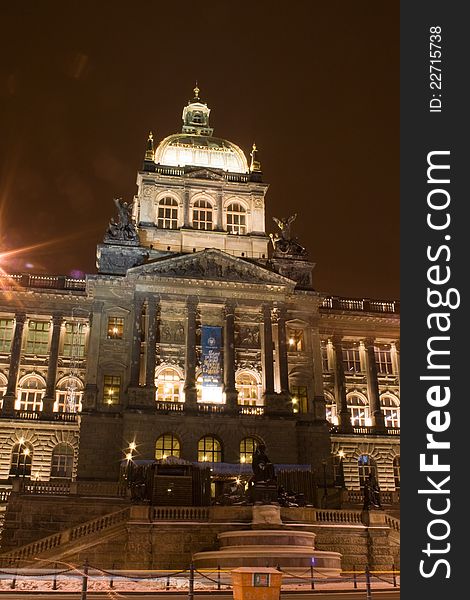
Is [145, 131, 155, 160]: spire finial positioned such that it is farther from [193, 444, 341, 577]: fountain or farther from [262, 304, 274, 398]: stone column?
[193, 444, 341, 577]: fountain

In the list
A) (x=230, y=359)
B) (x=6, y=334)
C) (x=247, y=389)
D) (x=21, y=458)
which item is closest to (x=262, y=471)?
(x=230, y=359)

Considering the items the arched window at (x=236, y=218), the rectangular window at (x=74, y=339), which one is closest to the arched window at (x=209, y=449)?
the rectangular window at (x=74, y=339)

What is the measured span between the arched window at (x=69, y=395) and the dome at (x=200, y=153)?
23.6 metres

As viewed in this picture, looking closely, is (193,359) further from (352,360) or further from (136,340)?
(352,360)

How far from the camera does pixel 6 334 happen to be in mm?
58219

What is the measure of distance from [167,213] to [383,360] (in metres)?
24.0

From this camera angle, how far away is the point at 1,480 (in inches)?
2028

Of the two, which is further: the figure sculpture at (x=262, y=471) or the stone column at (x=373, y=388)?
the stone column at (x=373, y=388)

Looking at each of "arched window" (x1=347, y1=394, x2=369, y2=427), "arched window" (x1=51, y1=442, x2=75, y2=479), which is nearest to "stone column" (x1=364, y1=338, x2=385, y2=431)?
"arched window" (x1=347, y1=394, x2=369, y2=427)

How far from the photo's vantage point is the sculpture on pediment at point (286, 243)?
205ft

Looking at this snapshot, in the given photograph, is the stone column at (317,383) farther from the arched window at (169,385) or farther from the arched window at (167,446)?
the arched window at (167,446)

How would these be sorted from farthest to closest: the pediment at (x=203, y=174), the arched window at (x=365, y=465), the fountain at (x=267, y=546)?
the pediment at (x=203, y=174), the arched window at (x=365, y=465), the fountain at (x=267, y=546)

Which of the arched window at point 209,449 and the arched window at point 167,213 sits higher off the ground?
the arched window at point 167,213

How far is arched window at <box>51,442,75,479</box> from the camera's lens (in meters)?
53.9
